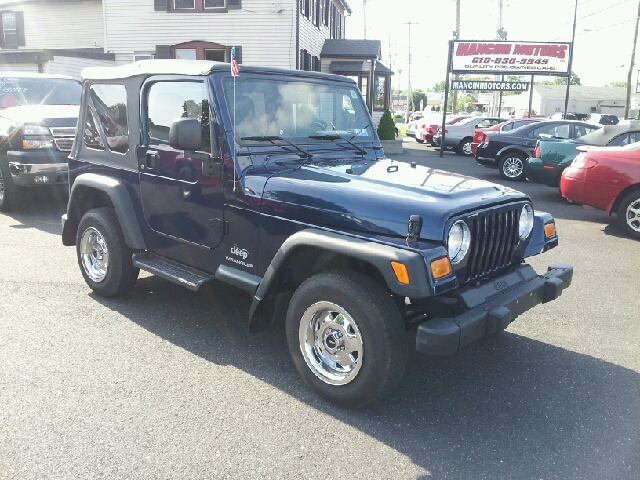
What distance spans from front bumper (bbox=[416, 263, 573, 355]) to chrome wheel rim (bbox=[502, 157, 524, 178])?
10.9m

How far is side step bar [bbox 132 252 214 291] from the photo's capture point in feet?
14.4

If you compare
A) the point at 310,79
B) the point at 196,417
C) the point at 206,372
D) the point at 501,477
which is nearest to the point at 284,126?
the point at 310,79

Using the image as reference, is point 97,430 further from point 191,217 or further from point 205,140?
point 205,140

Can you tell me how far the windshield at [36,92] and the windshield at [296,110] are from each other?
730 cm

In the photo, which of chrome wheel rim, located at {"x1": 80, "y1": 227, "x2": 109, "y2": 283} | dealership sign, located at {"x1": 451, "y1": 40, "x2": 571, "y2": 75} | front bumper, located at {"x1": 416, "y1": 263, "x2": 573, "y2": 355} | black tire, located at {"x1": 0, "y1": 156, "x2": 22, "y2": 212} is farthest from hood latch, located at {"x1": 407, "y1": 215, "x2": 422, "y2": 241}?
dealership sign, located at {"x1": 451, "y1": 40, "x2": 571, "y2": 75}

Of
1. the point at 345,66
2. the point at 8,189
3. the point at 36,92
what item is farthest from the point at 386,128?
the point at 8,189

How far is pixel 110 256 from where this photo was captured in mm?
5086

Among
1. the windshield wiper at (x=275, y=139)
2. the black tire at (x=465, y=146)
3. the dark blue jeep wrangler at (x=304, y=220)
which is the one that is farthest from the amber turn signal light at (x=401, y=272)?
the black tire at (x=465, y=146)

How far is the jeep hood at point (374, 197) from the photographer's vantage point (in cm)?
336

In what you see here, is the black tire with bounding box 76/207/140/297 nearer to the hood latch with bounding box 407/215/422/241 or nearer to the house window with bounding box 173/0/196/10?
the hood latch with bounding box 407/215/422/241

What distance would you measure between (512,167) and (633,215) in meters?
6.51

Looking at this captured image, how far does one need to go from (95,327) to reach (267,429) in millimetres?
2089

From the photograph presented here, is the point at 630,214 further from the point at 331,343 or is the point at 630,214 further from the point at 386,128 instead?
the point at 386,128

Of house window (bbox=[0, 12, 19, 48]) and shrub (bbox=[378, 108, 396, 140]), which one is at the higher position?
house window (bbox=[0, 12, 19, 48])
